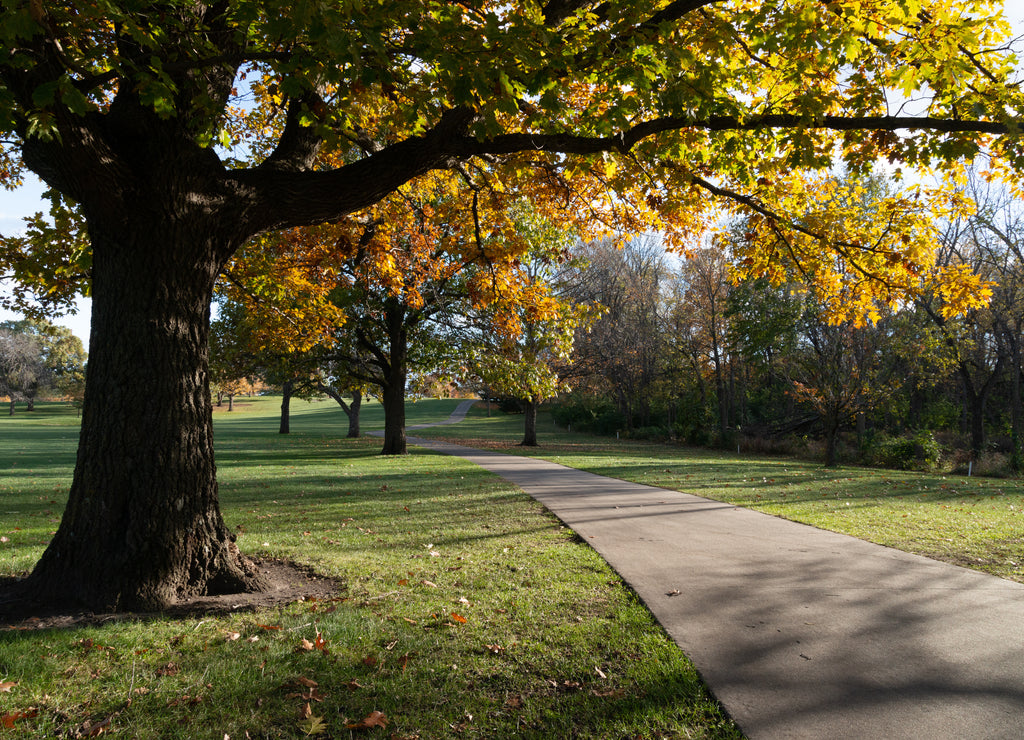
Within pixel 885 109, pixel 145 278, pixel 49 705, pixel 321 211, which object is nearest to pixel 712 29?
pixel 885 109

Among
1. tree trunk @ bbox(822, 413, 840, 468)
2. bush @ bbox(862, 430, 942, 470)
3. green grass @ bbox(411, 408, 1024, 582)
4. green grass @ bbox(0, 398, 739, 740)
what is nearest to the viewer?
green grass @ bbox(0, 398, 739, 740)

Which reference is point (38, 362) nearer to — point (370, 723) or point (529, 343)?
point (529, 343)

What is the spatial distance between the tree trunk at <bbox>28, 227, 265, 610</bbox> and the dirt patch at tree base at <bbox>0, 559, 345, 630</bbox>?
107 mm

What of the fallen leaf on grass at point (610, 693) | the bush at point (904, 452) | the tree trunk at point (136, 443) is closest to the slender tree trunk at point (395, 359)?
the tree trunk at point (136, 443)

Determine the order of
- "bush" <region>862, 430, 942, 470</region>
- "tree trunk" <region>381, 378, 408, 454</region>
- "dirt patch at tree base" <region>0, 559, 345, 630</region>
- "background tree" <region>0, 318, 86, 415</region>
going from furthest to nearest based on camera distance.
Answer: "background tree" <region>0, 318, 86, 415</region>, "tree trunk" <region>381, 378, 408, 454</region>, "bush" <region>862, 430, 942, 470</region>, "dirt patch at tree base" <region>0, 559, 345, 630</region>

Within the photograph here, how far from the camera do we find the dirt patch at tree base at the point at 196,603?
4.11m

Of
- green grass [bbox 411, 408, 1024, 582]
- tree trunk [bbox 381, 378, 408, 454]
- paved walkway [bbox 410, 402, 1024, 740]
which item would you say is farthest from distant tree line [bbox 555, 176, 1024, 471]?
paved walkway [bbox 410, 402, 1024, 740]

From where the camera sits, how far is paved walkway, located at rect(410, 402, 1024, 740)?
2.96 meters

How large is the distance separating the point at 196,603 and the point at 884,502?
35.6 ft

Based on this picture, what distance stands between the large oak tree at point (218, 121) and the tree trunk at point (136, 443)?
0.04 feet

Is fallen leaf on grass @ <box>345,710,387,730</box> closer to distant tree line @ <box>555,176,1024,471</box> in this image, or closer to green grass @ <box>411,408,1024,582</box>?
green grass @ <box>411,408,1024,582</box>

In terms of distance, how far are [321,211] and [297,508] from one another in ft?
19.6

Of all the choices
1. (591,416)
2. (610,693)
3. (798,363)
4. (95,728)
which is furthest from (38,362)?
(610,693)

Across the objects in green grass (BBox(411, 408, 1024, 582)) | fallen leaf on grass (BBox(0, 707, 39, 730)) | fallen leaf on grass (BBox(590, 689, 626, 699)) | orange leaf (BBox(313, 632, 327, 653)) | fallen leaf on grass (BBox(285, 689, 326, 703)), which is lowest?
green grass (BBox(411, 408, 1024, 582))
